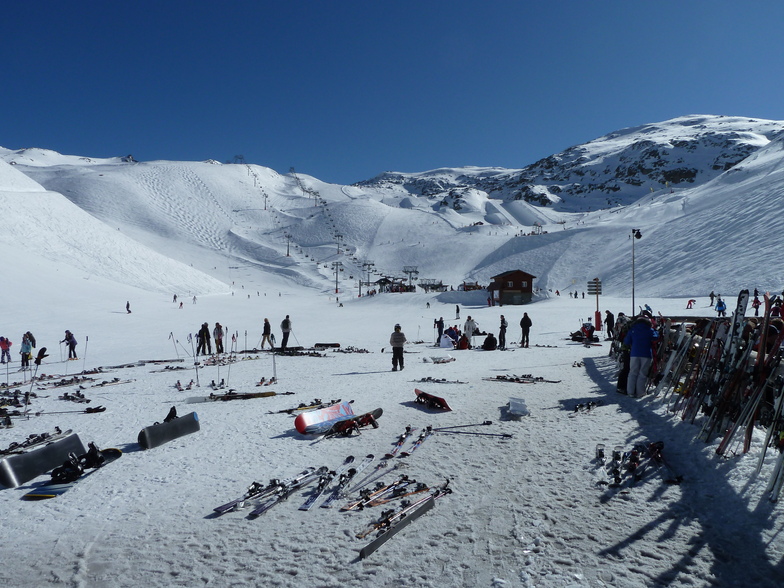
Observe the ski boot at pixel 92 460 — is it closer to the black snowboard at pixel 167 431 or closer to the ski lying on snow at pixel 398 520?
the black snowboard at pixel 167 431

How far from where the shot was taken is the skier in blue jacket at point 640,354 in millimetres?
9414

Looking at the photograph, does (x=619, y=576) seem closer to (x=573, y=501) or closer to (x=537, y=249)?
(x=573, y=501)

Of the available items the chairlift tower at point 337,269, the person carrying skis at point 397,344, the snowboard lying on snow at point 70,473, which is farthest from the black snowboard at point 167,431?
the chairlift tower at point 337,269

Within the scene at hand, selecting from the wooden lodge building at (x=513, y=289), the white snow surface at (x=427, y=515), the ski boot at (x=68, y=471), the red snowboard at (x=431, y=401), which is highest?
the wooden lodge building at (x=513, y=289)

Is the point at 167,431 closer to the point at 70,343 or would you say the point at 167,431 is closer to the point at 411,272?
the point at 70,343

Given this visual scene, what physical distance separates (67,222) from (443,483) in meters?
79.0

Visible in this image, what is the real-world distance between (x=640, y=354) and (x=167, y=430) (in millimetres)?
8998

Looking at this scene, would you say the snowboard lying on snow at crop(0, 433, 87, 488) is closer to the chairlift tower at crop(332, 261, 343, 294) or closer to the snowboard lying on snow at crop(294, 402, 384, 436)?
the snowboard lying on snow at crop(294, 402, 384, 436)

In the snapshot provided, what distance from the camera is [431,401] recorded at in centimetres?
915

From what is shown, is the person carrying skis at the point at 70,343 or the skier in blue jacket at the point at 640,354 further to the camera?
the person carrying skis at the point at 70,343

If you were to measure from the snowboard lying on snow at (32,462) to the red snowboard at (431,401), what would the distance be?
18.9 ft

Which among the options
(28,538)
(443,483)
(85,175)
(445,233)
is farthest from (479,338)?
(85,175)

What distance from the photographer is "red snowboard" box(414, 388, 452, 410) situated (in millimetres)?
8961

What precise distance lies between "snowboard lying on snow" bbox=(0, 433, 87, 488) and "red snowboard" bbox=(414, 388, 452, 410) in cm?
576
